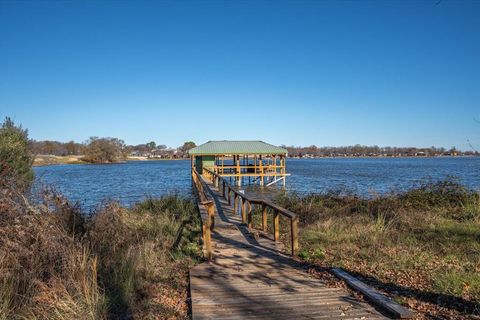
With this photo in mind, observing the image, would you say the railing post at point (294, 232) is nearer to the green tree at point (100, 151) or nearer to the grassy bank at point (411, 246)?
the grassy bank at point (411, 246)

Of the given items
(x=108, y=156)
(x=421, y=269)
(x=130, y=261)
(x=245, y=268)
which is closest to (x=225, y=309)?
(x=245, y=268)

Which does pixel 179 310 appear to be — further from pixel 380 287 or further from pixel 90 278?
pixel 380 287

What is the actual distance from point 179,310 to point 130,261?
1.69m

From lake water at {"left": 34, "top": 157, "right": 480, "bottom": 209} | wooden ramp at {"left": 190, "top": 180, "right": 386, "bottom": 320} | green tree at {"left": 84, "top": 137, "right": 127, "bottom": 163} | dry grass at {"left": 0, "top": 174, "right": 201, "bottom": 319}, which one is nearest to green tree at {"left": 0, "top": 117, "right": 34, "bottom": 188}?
lake water at {"left": 34, "top": 157, "right": 480, "bottom": 209}

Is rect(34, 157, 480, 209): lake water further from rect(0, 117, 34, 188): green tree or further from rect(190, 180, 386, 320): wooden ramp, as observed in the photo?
rect(190, 180, 386, 320): wooden ramp

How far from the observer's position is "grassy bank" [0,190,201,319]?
445cm

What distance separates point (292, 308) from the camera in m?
4.55

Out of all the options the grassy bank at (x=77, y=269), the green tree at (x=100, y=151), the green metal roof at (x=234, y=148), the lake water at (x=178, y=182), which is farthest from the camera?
the green tree at (x=100, y=151)

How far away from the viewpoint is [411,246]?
7484 mm

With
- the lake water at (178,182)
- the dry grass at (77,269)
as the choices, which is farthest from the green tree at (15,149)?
the dry grass at (77,269)

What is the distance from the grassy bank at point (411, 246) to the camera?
4977 millimetres

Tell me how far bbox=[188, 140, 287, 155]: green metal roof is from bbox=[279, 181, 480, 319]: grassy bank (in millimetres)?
23128

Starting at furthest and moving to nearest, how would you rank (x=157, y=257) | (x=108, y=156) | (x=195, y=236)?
(x=108, y=156)
(x=195, y=236)
(x=157, y=257)

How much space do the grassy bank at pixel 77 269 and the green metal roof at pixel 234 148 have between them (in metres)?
28.5
